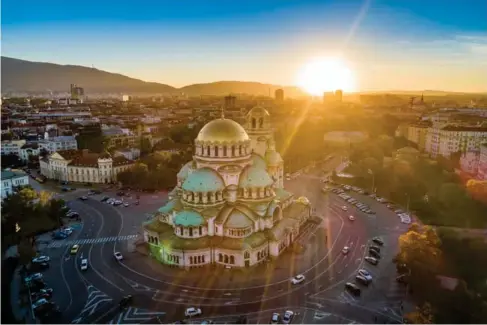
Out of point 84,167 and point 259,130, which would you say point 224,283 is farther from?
point 84,167

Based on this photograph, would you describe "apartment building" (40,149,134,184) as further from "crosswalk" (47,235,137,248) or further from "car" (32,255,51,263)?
"car" (32,255,51,263)

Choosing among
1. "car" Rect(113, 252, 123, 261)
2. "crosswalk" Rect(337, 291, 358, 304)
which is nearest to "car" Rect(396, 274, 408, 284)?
"crosswalk" Rect(337, 291, 358, 304)

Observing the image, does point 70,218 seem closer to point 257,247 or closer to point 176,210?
point 176,210

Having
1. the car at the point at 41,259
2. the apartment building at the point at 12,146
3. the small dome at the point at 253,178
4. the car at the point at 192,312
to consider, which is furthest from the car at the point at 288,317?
the apartment building at the point at 12,146

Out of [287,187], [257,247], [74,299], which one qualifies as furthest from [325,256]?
[287,187]

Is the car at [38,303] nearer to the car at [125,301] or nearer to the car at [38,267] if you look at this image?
the car at [125,301]

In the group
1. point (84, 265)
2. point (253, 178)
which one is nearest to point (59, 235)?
point (84, 265)
